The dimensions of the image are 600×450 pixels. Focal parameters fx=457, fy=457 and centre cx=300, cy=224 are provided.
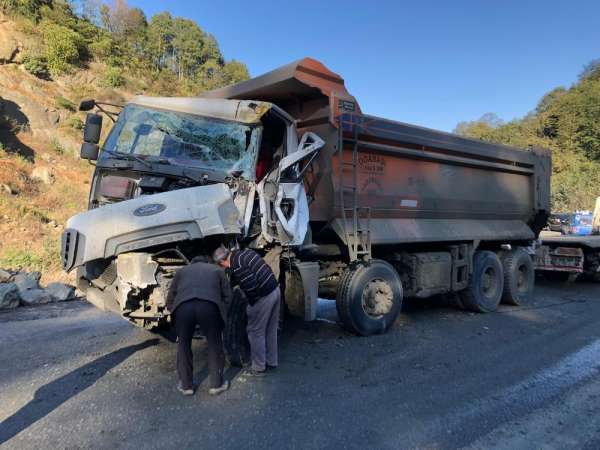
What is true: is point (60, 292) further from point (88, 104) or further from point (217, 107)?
point (217, 107)

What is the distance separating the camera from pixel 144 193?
169 inches

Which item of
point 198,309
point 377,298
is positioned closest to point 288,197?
point 198,309

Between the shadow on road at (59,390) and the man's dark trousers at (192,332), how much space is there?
944 mm

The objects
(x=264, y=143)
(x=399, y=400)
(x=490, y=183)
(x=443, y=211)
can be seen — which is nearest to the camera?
(x=399, y=400)

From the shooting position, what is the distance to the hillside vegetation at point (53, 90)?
1356cm

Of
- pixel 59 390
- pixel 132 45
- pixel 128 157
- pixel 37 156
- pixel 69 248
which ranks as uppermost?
pixel 132 45

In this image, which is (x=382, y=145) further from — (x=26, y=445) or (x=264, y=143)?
(x=26, y=445)

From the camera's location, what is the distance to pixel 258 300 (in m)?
4.32

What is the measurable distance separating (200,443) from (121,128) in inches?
128

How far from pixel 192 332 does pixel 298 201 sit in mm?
1817

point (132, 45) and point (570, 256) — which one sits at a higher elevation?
point (132, 45)

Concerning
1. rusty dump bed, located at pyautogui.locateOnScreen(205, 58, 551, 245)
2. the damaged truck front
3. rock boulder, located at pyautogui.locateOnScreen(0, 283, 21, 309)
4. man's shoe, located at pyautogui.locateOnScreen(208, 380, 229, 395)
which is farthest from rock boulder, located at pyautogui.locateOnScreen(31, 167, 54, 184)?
man's shoe, located at pyautogui.locateOnScreen(208, 380, 229, 395)

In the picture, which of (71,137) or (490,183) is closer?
(490,183)

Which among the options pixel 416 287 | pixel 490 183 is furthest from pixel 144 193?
pixel 490 183
